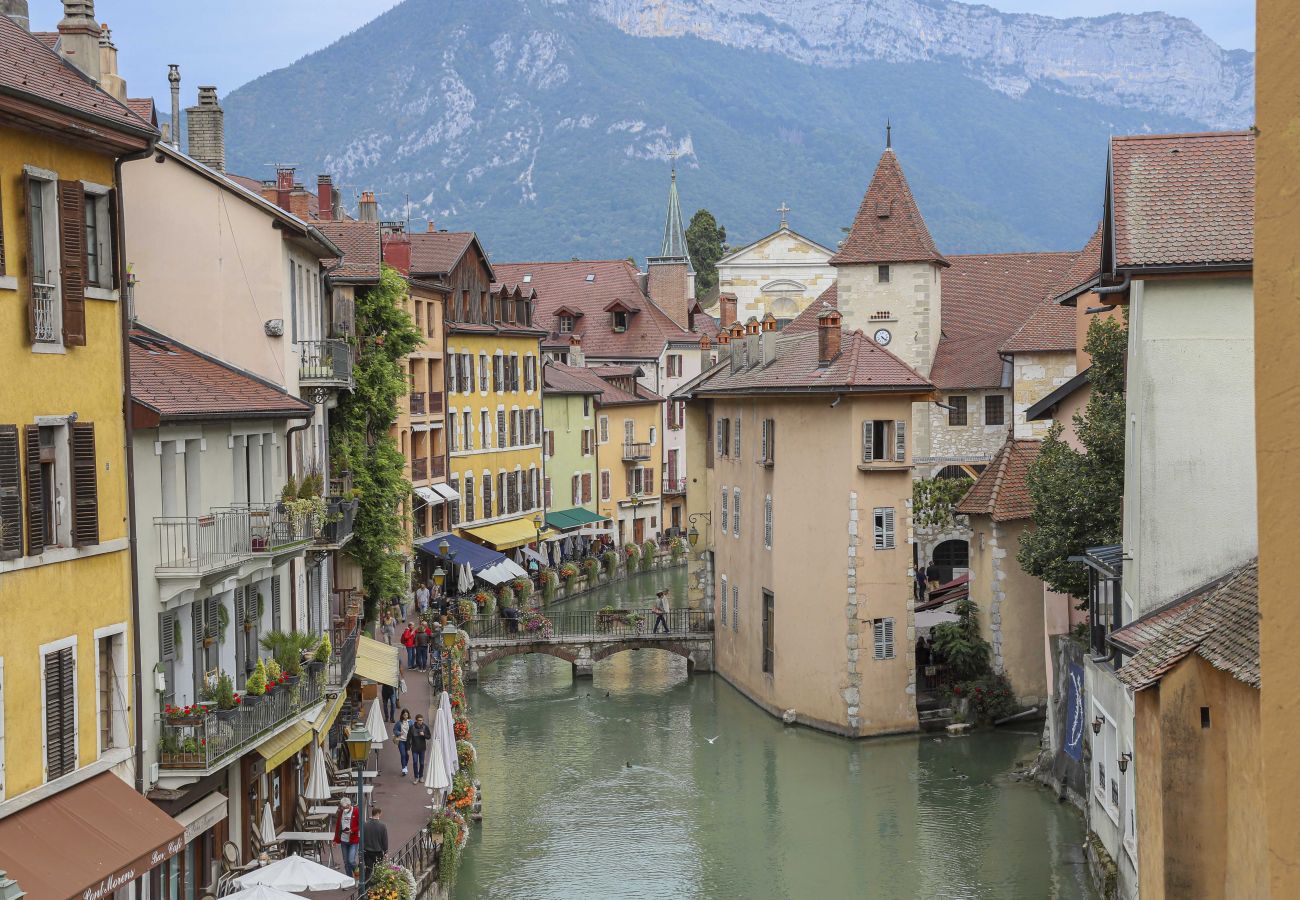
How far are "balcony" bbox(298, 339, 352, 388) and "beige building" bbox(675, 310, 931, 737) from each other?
13.3m

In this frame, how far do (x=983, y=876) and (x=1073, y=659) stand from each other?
14.2 ft

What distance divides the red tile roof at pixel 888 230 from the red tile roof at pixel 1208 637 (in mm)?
44843

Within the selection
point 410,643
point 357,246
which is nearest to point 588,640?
point 410,643

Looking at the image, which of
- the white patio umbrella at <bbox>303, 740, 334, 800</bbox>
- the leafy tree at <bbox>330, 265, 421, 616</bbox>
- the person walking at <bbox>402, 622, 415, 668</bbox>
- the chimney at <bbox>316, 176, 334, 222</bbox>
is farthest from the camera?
the chimney at <bbox>316, 176, 334, 222</bbox>

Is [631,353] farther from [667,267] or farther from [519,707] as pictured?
[519,707]

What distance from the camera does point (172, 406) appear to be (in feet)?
71.7

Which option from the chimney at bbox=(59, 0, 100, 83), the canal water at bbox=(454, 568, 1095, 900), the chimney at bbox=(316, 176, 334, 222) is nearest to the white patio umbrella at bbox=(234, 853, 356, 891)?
the canal water at bbox=(454, 568, 1095, 900)

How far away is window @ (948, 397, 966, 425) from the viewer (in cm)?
6538

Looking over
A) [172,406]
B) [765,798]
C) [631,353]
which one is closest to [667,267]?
[631,353]

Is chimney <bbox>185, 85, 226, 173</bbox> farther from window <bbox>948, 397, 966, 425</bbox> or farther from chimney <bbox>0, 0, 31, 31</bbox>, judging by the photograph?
window <bbox>948, 397, 966, 425</bbox>

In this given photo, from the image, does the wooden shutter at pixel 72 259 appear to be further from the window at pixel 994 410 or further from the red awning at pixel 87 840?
the window at pixel 994 410

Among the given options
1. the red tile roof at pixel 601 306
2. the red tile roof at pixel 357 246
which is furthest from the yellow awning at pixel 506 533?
the red tile roof at pixel 357 246

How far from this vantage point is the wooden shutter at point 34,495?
58.0ft

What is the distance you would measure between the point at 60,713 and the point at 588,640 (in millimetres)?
33319
